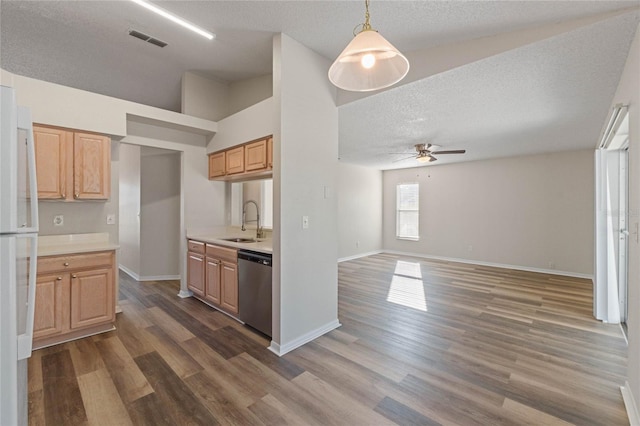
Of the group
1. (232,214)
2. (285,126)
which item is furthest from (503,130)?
(232,214)

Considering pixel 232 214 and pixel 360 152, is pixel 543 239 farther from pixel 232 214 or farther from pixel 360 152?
pixel 232 214

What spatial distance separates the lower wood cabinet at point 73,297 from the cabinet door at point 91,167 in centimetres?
73

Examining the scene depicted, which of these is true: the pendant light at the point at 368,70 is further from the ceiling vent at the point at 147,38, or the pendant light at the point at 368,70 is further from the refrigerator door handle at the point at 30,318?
the ceiling vent at the point at 147,38

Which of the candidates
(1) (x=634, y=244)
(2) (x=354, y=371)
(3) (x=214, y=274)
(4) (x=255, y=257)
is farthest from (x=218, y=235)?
(1) (x=634, y=244)

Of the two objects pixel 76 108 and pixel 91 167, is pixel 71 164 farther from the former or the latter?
pixel 76 108

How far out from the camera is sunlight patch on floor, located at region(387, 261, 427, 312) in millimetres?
3910

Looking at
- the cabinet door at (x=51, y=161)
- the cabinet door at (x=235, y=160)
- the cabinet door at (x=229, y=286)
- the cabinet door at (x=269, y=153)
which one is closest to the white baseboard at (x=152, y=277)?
the cabinet door at (x=229, y=286)

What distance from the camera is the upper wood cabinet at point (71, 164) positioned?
9.12 ft

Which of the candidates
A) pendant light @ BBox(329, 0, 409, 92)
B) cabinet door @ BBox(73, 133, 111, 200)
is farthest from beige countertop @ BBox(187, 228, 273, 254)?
pendant light @ BBox(329, 0, 409, 92)

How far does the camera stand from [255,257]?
2885mm

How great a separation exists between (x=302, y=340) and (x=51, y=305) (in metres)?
2.43

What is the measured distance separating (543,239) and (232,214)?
633 cm

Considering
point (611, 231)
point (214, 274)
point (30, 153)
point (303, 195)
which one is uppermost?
point (30, 153)

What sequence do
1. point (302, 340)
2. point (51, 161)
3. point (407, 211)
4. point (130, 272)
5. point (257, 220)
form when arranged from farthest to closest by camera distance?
point (407, 211)
point (130, 272)
point (257, 220)
point (51, 161)
point (302, 340)
